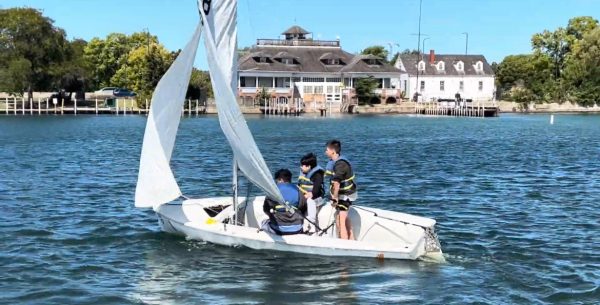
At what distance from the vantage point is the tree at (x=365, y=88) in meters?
110

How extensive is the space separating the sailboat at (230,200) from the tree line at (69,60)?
273 ft

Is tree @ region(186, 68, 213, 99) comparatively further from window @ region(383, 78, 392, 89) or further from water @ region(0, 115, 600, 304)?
water @ region(0, 115, 600, 304)

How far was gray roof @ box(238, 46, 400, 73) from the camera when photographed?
10862cm

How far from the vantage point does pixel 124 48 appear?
A: 122 metres

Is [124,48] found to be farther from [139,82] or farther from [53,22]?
[53,22]

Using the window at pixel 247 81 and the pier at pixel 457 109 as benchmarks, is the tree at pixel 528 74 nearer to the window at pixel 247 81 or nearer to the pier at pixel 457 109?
the pier at pixel 457 109

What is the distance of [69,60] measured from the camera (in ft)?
341

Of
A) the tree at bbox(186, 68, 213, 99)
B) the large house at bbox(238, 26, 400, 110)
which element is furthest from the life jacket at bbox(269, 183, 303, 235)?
the tree at bbox(186, 68, 213, 99)

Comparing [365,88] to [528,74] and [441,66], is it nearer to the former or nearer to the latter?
[441,66]

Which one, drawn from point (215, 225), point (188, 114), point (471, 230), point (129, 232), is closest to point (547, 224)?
point (471, 230)

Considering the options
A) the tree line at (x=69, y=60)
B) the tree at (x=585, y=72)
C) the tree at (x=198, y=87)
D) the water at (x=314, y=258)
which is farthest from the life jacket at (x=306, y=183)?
the tree at (x=585, y=72)

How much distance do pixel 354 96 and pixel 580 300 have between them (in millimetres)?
99252

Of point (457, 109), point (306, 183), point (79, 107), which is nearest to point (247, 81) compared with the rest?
point (79, 107)

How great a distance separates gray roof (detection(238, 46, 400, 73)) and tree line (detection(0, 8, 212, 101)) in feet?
26.4
